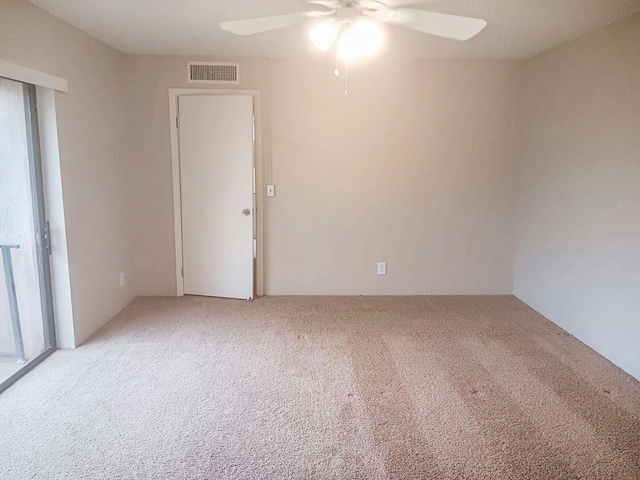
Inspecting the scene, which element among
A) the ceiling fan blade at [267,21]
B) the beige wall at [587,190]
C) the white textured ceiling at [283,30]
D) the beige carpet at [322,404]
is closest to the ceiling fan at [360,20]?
the ceiling fan blade at [267,21]

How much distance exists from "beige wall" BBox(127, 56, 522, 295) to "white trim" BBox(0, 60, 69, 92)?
3.70ft

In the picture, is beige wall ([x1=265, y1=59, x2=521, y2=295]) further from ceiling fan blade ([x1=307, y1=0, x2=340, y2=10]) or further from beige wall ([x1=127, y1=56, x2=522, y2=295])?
ceiling fan blade ([x1=307, y1=0, x2=340, y2=10])

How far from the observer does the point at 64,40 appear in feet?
9.65

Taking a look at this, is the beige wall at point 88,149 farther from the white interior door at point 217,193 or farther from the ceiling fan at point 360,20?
the ceiling fan at point 360,20

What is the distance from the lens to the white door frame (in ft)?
13.1

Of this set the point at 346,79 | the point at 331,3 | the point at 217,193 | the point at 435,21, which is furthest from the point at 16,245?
the point at 346,79

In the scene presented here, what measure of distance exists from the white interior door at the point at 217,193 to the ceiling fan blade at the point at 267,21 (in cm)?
179

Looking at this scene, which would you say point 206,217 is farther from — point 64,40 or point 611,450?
point 611,450

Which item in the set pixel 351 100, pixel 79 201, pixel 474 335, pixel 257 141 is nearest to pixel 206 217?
pixel 257 141

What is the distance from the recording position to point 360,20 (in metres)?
2.14

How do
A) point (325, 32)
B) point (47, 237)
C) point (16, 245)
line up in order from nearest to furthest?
point (325, 32)
point (16, 245)
point (47, 237)

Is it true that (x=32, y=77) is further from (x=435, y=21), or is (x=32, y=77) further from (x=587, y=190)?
(x=587, y=190)

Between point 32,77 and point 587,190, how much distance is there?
3.82 metres

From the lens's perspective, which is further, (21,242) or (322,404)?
(21,242)
